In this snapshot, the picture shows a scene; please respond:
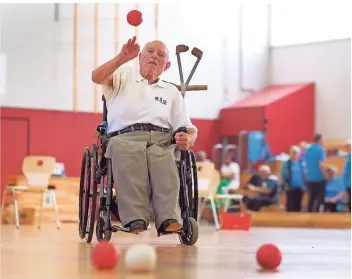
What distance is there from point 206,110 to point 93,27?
249 centimetres

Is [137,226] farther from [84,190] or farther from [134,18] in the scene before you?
[134,18]

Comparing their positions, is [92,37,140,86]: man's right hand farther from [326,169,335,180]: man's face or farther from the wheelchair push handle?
[326,169,335,180]: man's face

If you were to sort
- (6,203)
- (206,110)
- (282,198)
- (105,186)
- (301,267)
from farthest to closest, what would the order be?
(206,110)
(282,198)
(6,203)
(105,186)
(301,267)

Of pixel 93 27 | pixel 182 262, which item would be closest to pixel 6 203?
pixel 93 27

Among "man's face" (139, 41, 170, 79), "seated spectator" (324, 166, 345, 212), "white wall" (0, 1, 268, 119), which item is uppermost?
"white wall" (0, 1, 268, 119)

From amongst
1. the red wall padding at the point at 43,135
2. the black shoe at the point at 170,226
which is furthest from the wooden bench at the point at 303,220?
the black shoe at the point at 170,226

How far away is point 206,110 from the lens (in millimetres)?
14180

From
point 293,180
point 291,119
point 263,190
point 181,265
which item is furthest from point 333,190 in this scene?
point 181,265

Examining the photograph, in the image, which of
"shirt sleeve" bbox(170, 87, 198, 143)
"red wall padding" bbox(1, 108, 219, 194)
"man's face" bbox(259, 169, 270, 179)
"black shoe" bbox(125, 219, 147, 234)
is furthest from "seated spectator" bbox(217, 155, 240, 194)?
"black shoe" bbox(125, 219, 147, 234)

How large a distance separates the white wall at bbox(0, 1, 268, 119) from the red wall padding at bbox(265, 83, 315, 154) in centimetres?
89

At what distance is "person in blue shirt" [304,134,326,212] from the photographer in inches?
406

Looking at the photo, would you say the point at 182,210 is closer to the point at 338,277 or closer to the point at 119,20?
the point at 338,277

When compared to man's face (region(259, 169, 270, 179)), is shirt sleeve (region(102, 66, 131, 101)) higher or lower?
higher

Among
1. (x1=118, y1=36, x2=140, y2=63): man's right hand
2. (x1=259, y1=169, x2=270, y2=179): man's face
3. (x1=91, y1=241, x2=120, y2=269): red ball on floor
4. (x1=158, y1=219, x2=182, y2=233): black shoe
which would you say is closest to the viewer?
(x1=91, y1=241, x2=120, y2=269): red ball on floor
